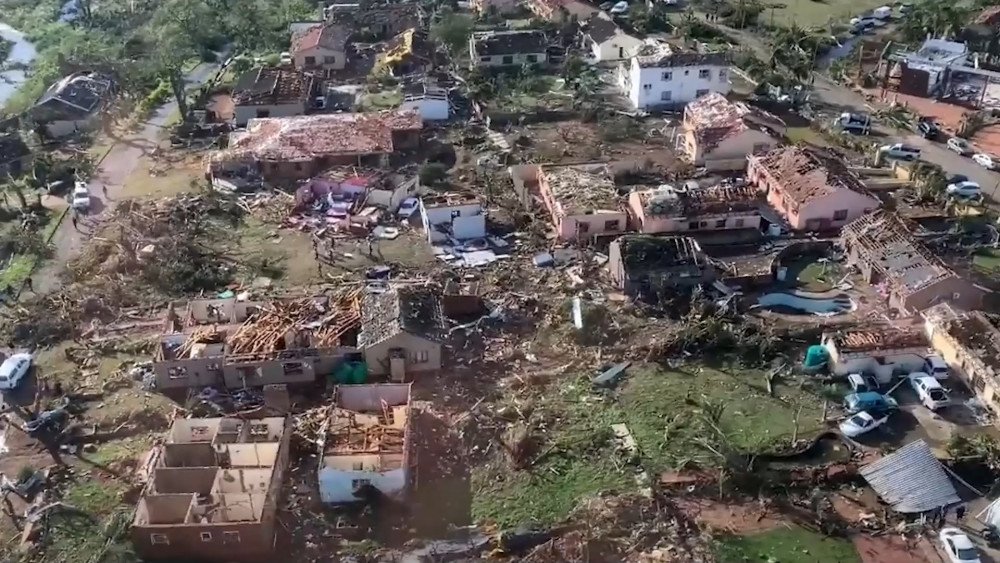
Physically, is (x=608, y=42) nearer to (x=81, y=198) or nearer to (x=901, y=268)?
(x=901, y=268)

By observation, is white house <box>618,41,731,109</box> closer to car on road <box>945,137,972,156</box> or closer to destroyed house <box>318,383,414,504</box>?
car on road <box>945,137,972,156</box>

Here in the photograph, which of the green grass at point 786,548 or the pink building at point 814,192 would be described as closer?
the green grass at point 786,548

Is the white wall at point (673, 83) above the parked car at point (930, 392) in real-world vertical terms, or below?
above

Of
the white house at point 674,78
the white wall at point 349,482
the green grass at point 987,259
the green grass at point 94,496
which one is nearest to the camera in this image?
the white wall at point 349,482

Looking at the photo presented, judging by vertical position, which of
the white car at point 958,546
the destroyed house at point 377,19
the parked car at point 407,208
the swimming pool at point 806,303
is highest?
the destroyed house at point 377,19

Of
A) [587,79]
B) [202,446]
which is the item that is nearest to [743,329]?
[202,446]

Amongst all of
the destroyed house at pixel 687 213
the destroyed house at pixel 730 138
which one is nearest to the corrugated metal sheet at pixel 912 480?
the destroyed house at pixel 687 213

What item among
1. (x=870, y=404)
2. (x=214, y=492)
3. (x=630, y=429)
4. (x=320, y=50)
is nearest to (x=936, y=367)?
(x=870, y=404)

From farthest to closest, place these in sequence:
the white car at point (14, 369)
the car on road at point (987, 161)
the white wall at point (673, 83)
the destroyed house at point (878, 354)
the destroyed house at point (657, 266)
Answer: the white wall at point (673, 83), the car on road at point (987, 161), the destroyed house at point (657, 266), the white car at point (14, 369), the destroyed house at point (878, 354)

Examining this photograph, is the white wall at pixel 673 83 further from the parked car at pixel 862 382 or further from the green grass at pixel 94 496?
the green grass at pixel 94 496
